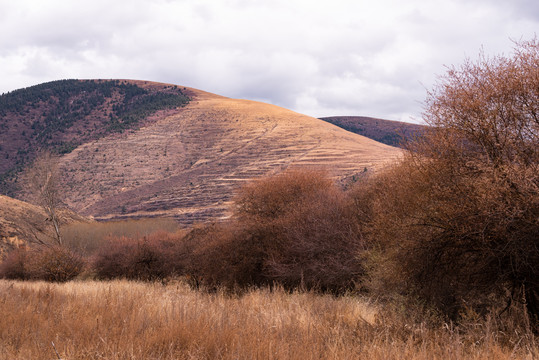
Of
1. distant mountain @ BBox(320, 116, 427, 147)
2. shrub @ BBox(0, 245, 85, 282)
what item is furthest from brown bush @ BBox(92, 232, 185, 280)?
distant mountain @ BBox(320, 116, 427, 147)

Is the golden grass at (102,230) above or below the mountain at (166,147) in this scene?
below

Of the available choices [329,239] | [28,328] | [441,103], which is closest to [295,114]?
[329,239]

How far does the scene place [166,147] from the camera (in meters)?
92.5

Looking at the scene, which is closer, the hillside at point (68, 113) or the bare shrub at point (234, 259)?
the bare shrub at point (234, 259)

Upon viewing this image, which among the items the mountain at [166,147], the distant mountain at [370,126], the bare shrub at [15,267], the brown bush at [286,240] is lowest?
the bare shrub at [15,267]

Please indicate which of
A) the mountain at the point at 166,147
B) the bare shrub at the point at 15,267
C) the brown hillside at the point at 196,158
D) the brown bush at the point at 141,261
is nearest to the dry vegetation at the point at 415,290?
the brown bush at the point at 141,261

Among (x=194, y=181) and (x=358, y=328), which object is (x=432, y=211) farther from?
(x=194, y=181)

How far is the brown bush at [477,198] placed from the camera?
32.4ft

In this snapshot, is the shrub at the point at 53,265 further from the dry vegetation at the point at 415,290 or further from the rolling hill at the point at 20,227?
the dry vegetation at the point at 415,290

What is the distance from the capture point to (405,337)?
7.22 m

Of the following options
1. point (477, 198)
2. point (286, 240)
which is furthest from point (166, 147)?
point (477, 198)

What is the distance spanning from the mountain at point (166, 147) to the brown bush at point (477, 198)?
3727 centimetres

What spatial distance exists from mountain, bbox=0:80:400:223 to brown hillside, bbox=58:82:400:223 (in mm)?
217

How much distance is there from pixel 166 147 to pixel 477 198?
86836 mm
